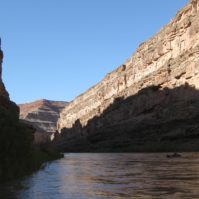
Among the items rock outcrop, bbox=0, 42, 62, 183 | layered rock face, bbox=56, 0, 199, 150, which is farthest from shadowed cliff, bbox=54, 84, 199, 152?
rock outcrop, bbox=0, 42, 62, 183

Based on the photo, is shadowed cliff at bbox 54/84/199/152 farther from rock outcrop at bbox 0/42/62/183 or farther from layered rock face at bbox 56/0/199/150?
rock outcrop at bbox 0/42/62/183

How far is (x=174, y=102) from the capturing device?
266 ft

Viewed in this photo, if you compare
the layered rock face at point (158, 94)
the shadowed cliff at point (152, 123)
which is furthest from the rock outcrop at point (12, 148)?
the layered rock face at point (158, 94)

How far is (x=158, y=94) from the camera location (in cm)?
8969

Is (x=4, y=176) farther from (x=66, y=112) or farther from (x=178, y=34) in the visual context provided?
(x=66, y=112)

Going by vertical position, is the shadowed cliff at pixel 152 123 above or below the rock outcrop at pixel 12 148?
above

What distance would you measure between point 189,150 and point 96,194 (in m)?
49.4

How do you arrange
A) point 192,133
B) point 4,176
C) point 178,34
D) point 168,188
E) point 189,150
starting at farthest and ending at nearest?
point 178,34
point 192,133
point 189,150
point 4,176
point 168,188

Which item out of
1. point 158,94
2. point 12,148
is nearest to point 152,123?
point 158,94

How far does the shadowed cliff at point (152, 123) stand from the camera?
6975 centimetres

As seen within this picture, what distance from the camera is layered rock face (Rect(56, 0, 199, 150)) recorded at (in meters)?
75.4

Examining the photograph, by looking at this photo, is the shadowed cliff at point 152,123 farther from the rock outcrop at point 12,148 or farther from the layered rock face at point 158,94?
the rock outcrop at point 12,148

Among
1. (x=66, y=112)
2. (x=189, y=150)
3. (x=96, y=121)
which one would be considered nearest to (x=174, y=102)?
(x=189, y=150)

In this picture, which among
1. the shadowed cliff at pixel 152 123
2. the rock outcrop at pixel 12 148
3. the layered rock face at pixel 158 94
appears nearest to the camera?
the rock outcrop at pixel 12 148
